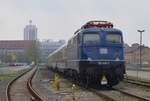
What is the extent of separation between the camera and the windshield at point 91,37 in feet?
64.1

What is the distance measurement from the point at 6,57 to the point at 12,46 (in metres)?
65.9

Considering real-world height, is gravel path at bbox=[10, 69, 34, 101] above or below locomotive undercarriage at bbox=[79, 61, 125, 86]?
below

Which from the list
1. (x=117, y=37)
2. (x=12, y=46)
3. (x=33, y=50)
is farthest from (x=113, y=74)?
(x=12, y=46)

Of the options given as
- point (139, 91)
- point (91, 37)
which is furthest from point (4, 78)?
point (139, 91)

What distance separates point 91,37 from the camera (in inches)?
774

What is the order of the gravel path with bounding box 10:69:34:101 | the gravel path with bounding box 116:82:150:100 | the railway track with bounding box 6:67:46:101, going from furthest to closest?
1. the gravel path with bounding box 116:82:150:100
2. the gravel path with bounding box 10:69:34:101
3. the railway track with bounding box 6:67:46:101

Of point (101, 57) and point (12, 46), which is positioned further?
point (12, 46)

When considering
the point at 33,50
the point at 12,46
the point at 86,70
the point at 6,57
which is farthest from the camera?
the point at 12,46

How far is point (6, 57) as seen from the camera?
132375 mm

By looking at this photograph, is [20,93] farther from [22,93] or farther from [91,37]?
[91,37]

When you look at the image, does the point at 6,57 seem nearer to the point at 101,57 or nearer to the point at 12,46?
the point at 12,46

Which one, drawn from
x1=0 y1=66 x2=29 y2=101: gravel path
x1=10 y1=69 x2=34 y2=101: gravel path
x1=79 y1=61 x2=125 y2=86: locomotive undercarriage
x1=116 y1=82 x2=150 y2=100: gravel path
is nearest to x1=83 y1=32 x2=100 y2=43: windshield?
x1=79 y1=61 x2=125 y2=86: locomotive undercarriage

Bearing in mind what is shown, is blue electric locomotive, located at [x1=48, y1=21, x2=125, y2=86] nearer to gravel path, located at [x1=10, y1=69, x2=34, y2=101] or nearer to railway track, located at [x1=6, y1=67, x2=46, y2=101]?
railway track, located at [x1=6, y1=67, x2=46, y2=101]

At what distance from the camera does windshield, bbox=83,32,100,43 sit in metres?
19.5
